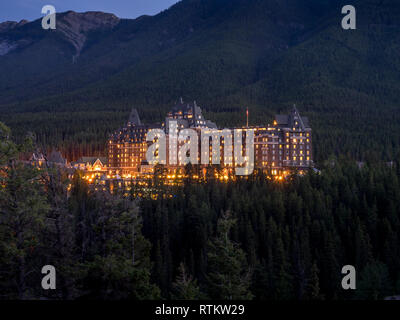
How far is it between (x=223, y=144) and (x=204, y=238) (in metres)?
71.5

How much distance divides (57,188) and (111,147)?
138 metres

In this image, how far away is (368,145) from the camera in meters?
158

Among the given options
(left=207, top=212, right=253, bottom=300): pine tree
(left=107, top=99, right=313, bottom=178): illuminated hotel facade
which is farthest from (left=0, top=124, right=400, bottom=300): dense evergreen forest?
(left=107, top=99, right=313, bottom=178): illuminated hotel facade

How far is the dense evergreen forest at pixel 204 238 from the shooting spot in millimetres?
25312

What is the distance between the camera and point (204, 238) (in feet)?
256

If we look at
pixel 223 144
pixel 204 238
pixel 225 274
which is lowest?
pixel 204 238

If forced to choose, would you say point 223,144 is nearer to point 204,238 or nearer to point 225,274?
point 204,238

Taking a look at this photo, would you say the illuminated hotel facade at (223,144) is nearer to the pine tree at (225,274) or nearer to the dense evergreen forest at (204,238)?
the dense evergreen forest at (204,238)

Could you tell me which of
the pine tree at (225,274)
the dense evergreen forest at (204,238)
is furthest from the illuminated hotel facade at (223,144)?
the pine tree at (225,274)

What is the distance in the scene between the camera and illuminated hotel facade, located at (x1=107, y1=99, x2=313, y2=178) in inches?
5276

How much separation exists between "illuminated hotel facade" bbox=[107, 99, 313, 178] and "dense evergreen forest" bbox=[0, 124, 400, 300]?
34.5 feet

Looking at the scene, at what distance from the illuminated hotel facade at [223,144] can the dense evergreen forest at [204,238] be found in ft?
34.5

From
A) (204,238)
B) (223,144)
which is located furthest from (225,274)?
(223,144)

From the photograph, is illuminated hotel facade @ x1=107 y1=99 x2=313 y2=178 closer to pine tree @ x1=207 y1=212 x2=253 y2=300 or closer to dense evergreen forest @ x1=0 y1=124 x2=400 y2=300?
dense evergreen forest @ x1=0 y1=124 x2=400 y2=300
